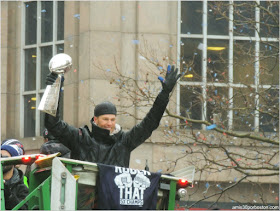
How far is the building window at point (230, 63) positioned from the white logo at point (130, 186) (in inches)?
303

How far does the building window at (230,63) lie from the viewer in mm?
15789

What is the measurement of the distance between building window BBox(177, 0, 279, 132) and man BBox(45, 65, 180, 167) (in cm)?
665

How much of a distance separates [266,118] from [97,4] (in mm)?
4309

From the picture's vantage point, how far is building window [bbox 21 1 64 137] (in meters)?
20.7

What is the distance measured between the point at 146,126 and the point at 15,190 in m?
1.33

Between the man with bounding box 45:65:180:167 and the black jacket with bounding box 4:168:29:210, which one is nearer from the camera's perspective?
the black jacket with bounding box 4:168:29:210

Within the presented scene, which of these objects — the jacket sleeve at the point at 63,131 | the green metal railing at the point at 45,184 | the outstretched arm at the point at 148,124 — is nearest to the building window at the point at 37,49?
the outstretched arm at the point at 148,124

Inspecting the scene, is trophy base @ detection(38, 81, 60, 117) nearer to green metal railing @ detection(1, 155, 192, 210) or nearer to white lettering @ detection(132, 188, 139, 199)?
green metal railing @ detection(1, 155, 192, 210)

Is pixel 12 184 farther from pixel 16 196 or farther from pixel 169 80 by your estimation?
pixel 169 80

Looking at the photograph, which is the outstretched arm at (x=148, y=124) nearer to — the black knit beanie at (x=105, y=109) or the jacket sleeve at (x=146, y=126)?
the jacket sleeve at (x=146, y=126)

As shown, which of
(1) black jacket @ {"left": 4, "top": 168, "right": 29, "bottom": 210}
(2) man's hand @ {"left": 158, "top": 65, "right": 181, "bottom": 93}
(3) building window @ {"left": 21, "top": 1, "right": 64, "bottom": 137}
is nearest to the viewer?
(1) black jacket @ {"left": 4, "top": 168, "right": 29, "bottom": 210}

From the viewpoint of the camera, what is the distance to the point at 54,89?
7656 mm

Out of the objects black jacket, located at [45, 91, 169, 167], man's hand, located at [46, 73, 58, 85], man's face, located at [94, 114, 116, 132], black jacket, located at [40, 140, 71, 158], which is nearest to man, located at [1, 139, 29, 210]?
black jacket, located at [40, 140, 71, 158]

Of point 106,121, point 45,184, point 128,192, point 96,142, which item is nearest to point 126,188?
point 128,192
